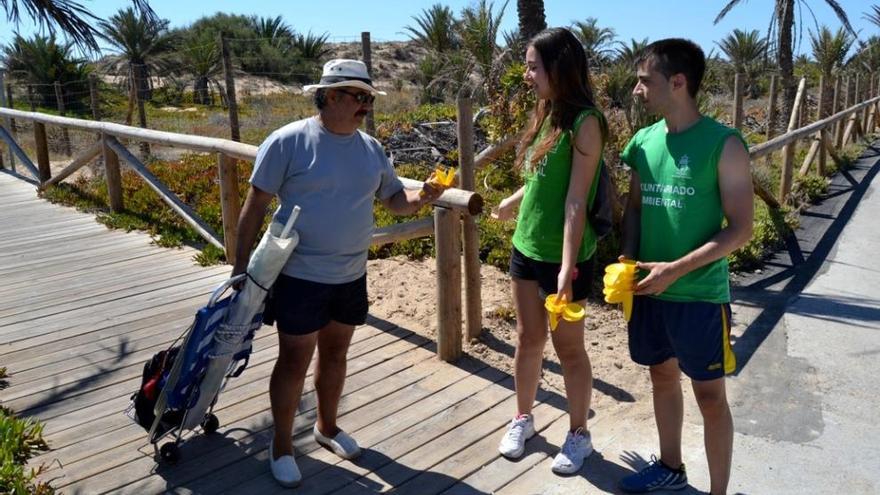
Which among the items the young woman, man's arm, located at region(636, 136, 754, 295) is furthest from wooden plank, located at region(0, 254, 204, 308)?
man's arm, located at region(636, 136, 754, 295)

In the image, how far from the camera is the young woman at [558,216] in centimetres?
273

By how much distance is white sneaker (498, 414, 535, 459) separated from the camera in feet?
10.8

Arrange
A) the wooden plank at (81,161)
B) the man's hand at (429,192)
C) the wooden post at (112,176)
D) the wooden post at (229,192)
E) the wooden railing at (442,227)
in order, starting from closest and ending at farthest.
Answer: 1. the man's hand at (429,192)
2. the wooden railing at (442,227)
3. the wooden post at (229,192)
4. the wooden post at (112,176)
5. the wooden plank at (81,161)

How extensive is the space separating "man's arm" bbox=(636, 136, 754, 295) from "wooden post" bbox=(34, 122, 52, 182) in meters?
9.01

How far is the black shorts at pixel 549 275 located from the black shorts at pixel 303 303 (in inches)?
26.3

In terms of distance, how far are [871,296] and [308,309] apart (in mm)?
4782

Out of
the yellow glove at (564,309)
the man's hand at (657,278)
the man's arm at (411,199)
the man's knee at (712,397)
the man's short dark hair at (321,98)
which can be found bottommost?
the man's knee at (712,397)

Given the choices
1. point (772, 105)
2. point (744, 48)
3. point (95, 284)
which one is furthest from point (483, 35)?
point (744, 48)

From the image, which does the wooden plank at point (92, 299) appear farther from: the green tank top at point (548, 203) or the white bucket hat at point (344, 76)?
the green tank top at point (548, 203)

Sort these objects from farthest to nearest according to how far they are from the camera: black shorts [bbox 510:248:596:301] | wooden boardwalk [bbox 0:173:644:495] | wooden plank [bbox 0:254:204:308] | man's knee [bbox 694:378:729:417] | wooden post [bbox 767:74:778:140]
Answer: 1. wooden post [bbox 767:74:778:140]
2. wooden plank [bbox 0:254:204:308]
3. wooden boardwalk [bbox 0:173:644:495]
4. black shorts [bbox 510:248:596:301]
5. man's knee [bbox 694:378:729:417]

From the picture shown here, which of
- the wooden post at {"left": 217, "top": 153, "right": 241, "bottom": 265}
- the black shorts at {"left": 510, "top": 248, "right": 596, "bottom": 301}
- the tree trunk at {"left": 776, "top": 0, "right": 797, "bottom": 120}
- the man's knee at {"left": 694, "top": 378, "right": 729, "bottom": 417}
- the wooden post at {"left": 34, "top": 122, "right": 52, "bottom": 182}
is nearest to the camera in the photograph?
the man's knee at {"left": 694, "top": 378, "right": 729, "bottom": 417}

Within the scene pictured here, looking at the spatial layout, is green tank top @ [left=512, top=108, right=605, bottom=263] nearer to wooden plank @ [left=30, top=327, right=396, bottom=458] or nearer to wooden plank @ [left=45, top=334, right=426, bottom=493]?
wooden plank @ [left=45, top=334, right=426, bottom=493]

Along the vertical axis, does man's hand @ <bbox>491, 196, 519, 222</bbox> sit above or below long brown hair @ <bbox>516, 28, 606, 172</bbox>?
below

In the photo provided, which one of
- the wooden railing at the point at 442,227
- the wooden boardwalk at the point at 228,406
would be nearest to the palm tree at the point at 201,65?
the wooden railing at the point at 442,227
